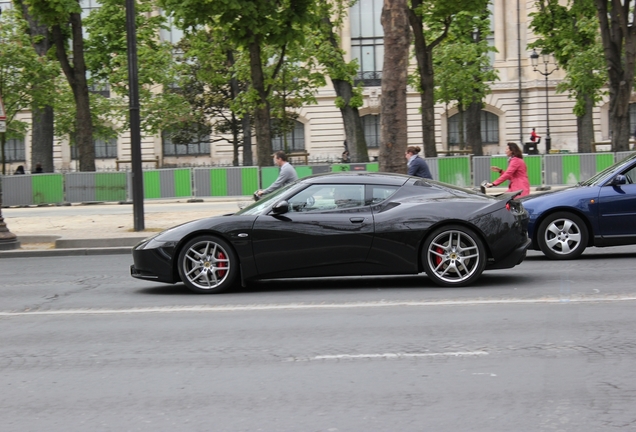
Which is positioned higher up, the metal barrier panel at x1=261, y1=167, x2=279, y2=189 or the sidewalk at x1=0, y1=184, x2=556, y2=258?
the metal barrier panel at x1=261, y1=167, x2=279, y2=189

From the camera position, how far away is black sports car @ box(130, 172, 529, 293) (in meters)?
10.6

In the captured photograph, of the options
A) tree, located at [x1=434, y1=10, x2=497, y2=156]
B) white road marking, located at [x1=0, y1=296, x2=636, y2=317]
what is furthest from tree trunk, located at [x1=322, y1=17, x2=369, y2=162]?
white road marking, located at [x1=0, y1=296, x2=636, y2=317]

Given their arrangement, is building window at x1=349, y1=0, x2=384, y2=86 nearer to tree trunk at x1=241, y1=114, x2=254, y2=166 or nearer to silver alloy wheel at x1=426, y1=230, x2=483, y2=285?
tree trunk at x1=241, y1=114, x2=254, y2=166

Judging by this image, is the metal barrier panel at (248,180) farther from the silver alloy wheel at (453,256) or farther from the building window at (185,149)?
the building window at (185,149)

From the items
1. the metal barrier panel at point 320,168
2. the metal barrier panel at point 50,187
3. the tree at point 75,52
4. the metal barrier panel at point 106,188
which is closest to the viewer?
the tree at point 75,52

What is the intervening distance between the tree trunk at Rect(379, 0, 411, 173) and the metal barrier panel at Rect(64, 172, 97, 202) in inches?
678

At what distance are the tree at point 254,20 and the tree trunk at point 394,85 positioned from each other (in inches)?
338

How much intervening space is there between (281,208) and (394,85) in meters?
8.95

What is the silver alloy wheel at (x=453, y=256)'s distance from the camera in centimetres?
1059

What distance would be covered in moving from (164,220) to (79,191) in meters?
12.6

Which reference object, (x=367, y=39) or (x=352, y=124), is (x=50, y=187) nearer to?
(x=352, y=124)

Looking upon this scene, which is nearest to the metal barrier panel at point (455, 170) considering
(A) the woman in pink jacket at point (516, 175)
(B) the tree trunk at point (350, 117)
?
(B) the tree trunk at point (350, 117)

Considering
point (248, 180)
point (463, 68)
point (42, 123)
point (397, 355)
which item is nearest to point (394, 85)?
point (397, 355)

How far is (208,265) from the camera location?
1079 cm
